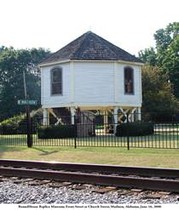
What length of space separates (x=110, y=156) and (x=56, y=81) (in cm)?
1782

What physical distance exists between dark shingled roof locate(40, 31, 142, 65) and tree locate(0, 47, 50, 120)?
3681 centimetres

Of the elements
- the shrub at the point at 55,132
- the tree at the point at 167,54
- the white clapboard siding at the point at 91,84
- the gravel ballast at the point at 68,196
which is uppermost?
the tree at the point at 167,54

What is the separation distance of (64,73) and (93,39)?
4.50 meters

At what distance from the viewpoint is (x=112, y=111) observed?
35.4 m

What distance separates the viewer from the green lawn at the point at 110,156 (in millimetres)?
14602

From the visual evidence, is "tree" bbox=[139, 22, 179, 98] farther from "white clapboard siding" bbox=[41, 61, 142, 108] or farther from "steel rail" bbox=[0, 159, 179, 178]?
"steel rail" bbox=[0, 159, 179, 178]

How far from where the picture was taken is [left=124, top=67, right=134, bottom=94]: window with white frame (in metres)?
34.2

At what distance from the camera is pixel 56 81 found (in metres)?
33.7

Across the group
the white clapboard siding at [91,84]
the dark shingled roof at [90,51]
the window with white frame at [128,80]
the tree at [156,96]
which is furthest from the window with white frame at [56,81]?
the tree at [156,96]

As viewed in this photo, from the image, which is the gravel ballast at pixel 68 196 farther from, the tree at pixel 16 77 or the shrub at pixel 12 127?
the tree at pixel 16 77

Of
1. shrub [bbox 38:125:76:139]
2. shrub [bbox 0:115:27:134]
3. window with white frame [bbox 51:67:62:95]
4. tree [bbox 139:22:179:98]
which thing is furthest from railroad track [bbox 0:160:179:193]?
tree [bbox 139:22:179:98]

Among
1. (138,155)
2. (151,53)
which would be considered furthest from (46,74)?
(151,53)

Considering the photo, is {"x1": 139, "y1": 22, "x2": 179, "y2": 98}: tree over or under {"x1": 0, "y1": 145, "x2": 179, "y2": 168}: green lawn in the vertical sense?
over

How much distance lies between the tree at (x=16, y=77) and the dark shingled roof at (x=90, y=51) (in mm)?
36805
